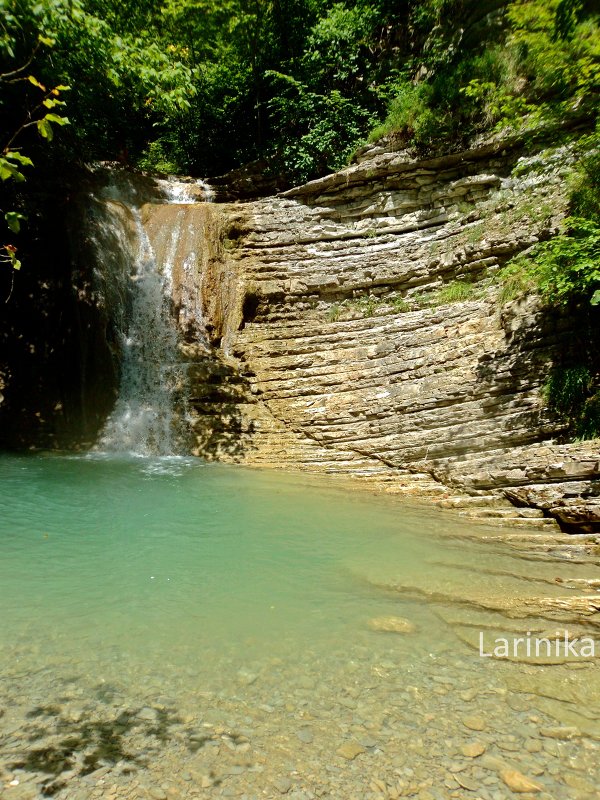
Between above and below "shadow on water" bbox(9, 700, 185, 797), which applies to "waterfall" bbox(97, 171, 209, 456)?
above

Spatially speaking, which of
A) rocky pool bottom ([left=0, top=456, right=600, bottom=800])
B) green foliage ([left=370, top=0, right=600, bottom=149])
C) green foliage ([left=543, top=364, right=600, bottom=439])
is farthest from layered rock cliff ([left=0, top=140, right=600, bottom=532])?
rocky pool bottom ([left=0, top=456, right=600, bottom=800])

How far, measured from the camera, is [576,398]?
7.34 m

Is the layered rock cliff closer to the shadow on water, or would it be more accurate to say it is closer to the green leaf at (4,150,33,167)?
the shadow on water

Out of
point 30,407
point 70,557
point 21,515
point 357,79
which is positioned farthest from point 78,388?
point 357,79

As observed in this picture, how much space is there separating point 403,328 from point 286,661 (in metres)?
7.29

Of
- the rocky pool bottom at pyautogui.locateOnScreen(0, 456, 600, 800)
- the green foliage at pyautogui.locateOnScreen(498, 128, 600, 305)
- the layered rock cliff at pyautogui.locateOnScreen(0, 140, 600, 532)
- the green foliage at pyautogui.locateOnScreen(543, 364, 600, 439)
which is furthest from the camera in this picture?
the layered rock cliff at pyautogui.locateOnScreen(0, 140, 600, 532)

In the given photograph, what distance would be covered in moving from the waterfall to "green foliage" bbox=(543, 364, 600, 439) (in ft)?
21.5

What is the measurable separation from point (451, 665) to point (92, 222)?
11473 mm

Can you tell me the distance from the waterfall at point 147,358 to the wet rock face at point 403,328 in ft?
3.46

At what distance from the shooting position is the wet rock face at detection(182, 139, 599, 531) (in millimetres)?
7805

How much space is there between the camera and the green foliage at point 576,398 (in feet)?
23.4

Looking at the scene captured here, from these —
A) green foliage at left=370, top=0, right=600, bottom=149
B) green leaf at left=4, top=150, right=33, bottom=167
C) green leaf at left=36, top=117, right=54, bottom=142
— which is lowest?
green leaf at left=4, top=150, right=33, bottom=167

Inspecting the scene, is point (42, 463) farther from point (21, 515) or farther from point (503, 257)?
point (503, 257)

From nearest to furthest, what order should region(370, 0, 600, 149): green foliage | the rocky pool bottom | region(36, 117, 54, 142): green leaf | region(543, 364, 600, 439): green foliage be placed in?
region(36, 117, 54, 142): green leaf
the rocky pool bottom
region(543, 364, 600, 439): green foliage
region(370, 0, 600, 149): green foliage
